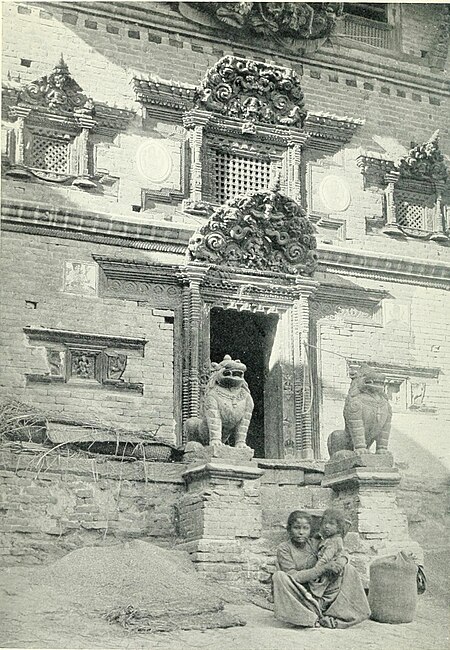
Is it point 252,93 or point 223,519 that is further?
point 252,93

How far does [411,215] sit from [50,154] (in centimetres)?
627

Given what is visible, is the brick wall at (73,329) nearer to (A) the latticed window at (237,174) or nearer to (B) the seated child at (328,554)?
(A) the latticed window at (237,174)

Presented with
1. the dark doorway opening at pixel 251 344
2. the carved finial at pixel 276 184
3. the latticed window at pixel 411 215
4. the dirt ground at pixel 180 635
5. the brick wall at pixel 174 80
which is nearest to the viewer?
the dirt ground at pixel 180 635

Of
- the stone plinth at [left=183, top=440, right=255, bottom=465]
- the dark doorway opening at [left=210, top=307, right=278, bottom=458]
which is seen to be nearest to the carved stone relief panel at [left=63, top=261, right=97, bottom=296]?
the dark doorway opening at [left=210, top=307, right=278, bottom=458]

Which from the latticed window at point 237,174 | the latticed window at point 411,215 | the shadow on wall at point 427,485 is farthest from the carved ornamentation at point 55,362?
the latticed window at point 411,215

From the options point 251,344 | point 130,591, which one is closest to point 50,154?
point 251,344

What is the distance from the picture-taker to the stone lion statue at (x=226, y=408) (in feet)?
41.6

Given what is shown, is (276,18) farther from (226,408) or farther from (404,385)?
(226,408)

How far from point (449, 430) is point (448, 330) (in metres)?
1.71

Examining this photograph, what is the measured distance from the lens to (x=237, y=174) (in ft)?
57.6

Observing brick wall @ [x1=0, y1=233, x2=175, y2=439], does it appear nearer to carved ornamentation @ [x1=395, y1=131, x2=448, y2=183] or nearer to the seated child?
the seated child

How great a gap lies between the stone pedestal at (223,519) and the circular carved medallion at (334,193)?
22.1 feet

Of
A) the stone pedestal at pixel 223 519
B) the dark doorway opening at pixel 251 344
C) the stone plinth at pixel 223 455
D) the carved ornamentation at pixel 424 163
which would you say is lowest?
the stone pedestal at pixel 223 519

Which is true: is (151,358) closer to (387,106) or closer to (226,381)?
(226,381)
